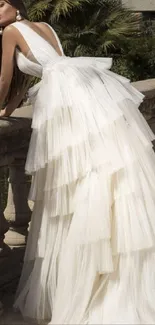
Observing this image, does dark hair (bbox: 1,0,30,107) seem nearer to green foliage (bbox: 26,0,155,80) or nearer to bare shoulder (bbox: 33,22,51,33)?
bare shoulder (bbox: 33,22,51,33)

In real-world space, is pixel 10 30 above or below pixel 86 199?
above

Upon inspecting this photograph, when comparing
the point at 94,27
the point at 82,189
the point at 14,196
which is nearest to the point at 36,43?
the point at 82,189

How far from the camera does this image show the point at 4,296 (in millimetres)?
4578

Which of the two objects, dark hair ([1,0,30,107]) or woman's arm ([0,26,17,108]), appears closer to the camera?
woman's arm ([0,26,17,108])

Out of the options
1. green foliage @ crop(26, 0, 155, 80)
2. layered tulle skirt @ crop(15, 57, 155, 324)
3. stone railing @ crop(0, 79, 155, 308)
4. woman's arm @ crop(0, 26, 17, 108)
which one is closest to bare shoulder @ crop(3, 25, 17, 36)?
woman's arm @ crop(0, 26, 17, 108)

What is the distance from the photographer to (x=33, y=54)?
4.36 m

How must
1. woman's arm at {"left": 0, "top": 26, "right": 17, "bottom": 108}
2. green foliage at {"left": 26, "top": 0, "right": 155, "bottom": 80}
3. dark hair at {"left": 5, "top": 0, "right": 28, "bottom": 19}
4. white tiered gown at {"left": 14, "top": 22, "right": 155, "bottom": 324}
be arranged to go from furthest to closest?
green foliage at {"left": 26, "top": 0, "right": 155, "bottom": 80} < dark hair at {"left": 5, "top": 0, "right": 28, "bottom": 19} < woman's arm at {"left": 0, "top": 26, "right": 17, "bottom": 108} < white tiered gown at {"left": 14, "top": 22, "right": 155, "bottom": 324}

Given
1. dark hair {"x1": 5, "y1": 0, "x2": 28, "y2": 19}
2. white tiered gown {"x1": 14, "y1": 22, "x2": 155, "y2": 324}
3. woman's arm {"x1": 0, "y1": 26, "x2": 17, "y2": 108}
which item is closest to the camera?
white tiered gown {"x1": 14, "y1": 22, "x2": 155, "y2": 324}

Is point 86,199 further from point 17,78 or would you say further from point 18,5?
point 18,5

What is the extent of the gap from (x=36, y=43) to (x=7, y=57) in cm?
18

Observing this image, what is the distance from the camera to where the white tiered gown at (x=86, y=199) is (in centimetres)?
404

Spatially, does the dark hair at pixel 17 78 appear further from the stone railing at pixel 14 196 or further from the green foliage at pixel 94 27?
the green foliage at pixel 94 27

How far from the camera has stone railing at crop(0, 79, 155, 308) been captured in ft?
14.7

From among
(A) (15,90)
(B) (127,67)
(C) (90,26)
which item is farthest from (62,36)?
(A) (15,90)
